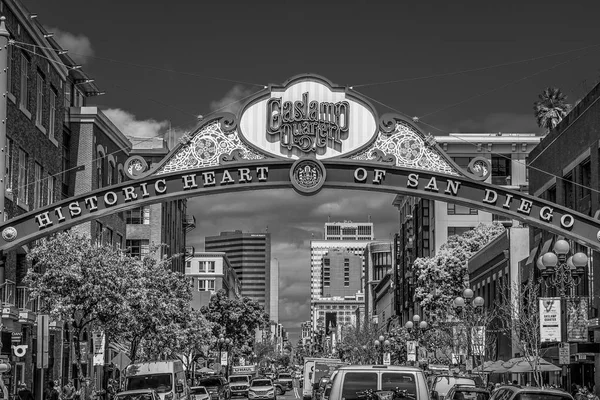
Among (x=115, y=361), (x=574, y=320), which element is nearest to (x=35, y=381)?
(x=115, y=361)

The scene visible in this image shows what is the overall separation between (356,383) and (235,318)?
101 meters

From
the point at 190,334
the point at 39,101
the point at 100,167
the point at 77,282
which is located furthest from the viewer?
the point at 190,334

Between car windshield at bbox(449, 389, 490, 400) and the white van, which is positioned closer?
car windshield at bbox(449, 389, 490, 400)

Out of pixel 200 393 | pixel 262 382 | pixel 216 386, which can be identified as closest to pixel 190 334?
pixel 262 382

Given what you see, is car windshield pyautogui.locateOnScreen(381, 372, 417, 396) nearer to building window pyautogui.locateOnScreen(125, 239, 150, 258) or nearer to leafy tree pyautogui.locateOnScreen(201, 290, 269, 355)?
building window pyautogui.locateOnScreen(125, 239, 150, 258)

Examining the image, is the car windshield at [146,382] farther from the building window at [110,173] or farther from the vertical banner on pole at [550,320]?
the building window at [110,173]

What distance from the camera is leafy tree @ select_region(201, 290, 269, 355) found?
11775 centimetres

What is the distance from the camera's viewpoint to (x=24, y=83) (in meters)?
42.0

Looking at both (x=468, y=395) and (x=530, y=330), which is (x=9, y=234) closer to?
(x=468, y=395)

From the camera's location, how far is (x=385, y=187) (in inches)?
861

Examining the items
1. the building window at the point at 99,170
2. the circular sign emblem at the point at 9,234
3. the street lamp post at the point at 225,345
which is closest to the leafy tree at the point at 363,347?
the street lamp post at the point at 225,345

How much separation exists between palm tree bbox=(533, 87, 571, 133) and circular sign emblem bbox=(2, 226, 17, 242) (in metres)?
67.6

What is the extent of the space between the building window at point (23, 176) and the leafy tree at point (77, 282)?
2.99 metres

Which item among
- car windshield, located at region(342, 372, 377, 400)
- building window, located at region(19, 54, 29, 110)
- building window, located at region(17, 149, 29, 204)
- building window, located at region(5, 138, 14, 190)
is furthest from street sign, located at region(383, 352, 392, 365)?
car windshield, located at region(342, 372, 377, 400)
